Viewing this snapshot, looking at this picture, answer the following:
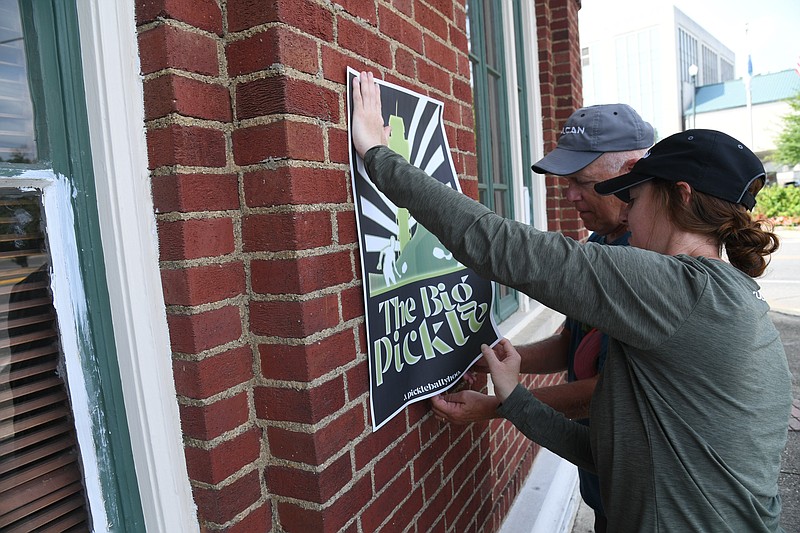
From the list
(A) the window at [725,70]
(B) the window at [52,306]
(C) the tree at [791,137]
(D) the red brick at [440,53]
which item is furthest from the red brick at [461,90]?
(A) the window at [725,70]

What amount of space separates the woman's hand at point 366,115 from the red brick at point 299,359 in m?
0.48

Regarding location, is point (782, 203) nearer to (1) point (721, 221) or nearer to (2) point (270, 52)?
(1) point (721, 221)

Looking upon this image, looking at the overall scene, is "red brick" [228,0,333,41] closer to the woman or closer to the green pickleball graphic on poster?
the woman

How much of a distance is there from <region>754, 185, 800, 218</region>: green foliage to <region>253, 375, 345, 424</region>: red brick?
86.4 feet

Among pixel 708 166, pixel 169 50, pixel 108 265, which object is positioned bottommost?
pixel 108 265

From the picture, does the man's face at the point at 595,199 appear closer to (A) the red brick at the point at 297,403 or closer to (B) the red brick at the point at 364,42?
(B) the red brick at the point at 364,42

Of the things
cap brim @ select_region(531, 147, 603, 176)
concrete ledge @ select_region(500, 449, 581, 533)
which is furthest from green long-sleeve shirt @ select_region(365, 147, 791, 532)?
concrete ledge @ select_region(500, 449, 581, 533)

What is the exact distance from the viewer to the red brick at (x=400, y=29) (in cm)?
154

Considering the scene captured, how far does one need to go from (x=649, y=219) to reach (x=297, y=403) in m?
0.95

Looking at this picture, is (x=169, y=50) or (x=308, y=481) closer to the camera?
(x=169, y=50)

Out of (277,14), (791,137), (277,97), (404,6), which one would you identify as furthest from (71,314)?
(791,137)

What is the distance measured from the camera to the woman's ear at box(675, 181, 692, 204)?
127cm

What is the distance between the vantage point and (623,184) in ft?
4.46

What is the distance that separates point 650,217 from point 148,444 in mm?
1245
